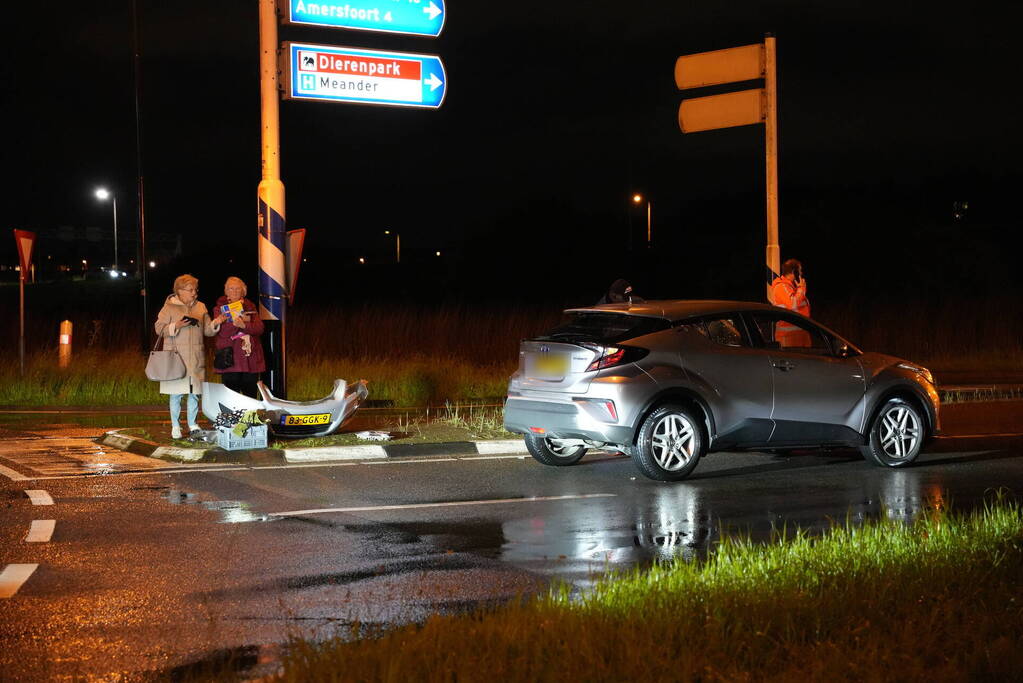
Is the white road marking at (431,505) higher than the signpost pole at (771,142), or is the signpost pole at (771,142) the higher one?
the signpost pole at (771,142)

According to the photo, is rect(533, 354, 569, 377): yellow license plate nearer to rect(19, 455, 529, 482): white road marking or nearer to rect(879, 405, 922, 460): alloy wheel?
rect(19, 455, 529, 482): white road marking

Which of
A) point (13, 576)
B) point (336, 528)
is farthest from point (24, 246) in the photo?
point (13, 576)

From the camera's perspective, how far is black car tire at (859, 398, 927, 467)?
12.3 m

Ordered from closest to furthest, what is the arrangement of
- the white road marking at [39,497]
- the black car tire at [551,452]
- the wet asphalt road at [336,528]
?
the wet asphalt road at [336,528], the white road marking at [39,497], the black car tire at [551,452]

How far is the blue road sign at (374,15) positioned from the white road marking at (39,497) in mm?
5852

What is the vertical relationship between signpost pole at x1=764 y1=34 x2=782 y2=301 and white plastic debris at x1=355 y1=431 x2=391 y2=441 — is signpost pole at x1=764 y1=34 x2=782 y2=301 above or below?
above

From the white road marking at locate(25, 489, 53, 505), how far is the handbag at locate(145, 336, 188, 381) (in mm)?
2738

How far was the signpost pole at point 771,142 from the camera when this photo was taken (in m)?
16.9

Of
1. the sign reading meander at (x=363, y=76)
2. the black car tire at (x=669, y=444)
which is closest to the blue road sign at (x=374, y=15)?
the sign reading meander at (x=363, y=76)

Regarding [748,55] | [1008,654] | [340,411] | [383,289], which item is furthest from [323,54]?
[383,289]

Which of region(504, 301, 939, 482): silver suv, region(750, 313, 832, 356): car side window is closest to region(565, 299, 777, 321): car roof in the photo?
region(504, 301, 939, 482): silver suv

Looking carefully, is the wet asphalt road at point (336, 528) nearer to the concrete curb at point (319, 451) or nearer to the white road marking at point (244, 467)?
the white road marking at point (244, 467)

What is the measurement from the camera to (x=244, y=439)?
42.6 feet

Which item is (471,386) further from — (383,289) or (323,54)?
(383,289)
